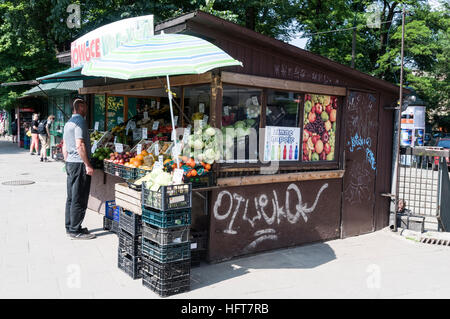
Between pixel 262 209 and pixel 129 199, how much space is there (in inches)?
77.9

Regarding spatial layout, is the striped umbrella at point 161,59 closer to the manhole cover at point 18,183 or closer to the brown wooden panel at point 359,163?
the brown wooden panel at point 359,163

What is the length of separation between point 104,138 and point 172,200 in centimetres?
369

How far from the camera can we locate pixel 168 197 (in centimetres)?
421

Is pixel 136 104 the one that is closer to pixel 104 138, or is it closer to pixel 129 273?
pixel 104 138

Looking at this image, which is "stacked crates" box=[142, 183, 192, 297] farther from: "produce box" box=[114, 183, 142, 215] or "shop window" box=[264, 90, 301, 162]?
"shop window" box=[264, 90, 301, 162]

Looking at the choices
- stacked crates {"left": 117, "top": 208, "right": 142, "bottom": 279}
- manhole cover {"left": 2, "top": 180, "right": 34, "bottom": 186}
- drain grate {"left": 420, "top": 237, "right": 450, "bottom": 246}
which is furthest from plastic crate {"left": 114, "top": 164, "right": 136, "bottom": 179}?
manhole cover {"left": 2, "top": 180, "right": 34, "bottom": 186}

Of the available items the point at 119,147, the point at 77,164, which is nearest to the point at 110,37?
the point at 119,147

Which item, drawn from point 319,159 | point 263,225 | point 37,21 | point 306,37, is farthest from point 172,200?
point 306,37

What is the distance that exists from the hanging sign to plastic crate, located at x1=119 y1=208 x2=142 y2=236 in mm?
2507

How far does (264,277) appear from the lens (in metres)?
4.91

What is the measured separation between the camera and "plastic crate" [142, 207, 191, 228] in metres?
4.21

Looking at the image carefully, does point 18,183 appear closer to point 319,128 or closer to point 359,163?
point 319,128

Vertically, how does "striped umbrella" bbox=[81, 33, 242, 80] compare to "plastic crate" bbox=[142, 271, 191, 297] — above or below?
above

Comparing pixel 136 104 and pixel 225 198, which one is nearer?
pixel 225 198
